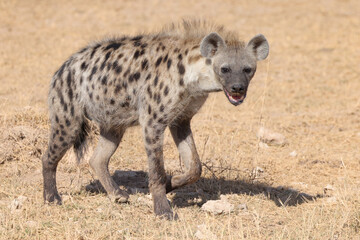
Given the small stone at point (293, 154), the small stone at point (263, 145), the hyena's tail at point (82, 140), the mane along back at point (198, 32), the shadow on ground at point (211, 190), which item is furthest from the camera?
the small stone at point (263, 145)

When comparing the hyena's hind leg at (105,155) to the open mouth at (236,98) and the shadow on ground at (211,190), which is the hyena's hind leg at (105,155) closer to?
the shadow on ground at (211,190)

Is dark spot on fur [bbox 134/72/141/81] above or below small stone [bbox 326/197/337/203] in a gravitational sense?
above

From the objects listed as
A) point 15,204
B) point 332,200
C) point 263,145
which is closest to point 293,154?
point 263,145

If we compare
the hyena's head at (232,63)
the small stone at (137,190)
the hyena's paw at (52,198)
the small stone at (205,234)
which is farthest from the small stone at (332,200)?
the hyena's paw at (52,198)

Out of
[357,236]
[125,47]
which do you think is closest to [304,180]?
[357,236]

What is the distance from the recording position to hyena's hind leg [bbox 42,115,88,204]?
4809mm

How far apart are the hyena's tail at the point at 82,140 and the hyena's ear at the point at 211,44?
3.87 ft

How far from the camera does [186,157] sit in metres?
4.73

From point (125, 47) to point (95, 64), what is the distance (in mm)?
269

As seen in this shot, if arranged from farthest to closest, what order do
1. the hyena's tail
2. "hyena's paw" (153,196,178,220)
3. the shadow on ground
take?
the shadow on ground
the hyena's tail
"hyena's paw" (153,196,178,220)

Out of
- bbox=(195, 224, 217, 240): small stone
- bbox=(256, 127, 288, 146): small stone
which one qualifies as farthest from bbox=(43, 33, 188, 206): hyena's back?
bbox=(256, 127, 288, 146): small stone

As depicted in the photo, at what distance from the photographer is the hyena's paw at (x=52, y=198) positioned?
4.77 meters

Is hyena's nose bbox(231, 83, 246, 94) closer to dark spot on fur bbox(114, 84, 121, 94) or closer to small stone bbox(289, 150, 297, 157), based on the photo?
dark spot on fur bbox(114, 84, 121, 94)

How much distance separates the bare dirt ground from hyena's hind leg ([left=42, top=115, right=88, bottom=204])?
0.11 metres
